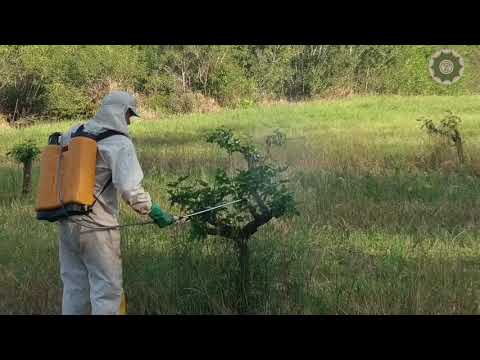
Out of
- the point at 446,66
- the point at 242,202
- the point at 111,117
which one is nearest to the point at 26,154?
the point at 242,202

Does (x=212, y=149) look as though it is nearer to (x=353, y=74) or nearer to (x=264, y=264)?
(x=264, y=264)

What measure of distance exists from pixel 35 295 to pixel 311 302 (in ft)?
6.87

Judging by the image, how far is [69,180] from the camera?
162 inches

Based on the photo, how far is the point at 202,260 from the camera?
5430mm

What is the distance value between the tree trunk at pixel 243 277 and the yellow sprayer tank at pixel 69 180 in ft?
4.02

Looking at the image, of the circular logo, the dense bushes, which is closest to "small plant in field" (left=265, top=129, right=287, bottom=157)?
the dense bushes

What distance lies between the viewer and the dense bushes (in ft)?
77.4

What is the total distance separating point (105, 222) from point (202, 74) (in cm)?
2154

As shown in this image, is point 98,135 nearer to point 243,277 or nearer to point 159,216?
point 159,216

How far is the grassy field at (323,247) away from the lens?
5008 millimetres

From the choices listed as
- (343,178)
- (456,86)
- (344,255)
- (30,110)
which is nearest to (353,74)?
(456,86)

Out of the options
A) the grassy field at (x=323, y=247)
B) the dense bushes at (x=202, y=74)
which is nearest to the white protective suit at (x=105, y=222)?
the grassy field at (x=323, y=247)

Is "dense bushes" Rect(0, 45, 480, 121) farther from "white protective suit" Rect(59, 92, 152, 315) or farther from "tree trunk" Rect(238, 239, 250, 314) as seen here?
"white protective suit" Rect(59, 92, 152, 315)

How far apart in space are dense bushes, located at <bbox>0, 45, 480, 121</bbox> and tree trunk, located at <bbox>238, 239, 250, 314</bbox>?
63.3ft
